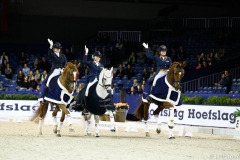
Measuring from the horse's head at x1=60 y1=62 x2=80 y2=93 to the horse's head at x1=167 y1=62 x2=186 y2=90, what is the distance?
2432mm

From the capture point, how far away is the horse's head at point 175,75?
613 inches

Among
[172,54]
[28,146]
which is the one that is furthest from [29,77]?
[28,146]

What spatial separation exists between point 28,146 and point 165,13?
23.1 m

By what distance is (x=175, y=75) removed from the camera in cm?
1563

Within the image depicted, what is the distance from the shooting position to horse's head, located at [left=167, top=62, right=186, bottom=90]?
51.1 ft

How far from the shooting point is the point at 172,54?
29.2m

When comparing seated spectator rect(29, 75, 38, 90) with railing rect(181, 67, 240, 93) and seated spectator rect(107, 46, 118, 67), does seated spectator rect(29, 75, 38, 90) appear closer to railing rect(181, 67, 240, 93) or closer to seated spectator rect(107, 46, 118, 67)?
seated spectator rect(107, 46, 118, 67)

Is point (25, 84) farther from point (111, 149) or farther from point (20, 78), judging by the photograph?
point (111, 149)

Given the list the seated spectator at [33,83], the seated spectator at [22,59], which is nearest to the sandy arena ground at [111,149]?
the seated spectator at [33,83]

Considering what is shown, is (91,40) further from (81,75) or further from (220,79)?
(220,79)

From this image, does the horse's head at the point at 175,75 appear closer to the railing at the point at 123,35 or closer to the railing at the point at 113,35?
the railing at the point at 123,35

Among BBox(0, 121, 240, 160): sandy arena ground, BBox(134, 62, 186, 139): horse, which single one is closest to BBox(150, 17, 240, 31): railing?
BBox(134, 62, 186, 139): horse

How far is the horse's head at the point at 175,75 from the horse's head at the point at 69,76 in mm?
2432

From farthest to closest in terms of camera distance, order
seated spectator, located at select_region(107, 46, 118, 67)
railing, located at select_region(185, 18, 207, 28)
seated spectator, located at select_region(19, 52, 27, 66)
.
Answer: railing, located at select_region(185, 18, 207, 28), seated spectator, located at select_region(19, 52, 27, 66), seated spectator, located at select_region(107, 46, 118, 67)
